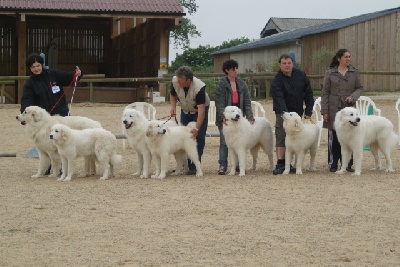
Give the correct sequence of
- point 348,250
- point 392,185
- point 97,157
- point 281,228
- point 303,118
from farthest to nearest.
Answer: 1. point 303,118
2. point 97,157
3. point 392,185
4. point 281,228
5. point 348,250

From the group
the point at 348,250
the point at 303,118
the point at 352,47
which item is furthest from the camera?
the point at 352,47

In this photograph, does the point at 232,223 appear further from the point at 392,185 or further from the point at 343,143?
the point at 343,143

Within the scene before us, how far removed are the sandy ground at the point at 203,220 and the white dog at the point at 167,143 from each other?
0.89 feet

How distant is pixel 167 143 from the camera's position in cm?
1161

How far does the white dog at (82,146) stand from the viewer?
11.5 m

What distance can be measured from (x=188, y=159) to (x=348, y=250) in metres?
5.62

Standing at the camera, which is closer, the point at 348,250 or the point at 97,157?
the point at 348,250

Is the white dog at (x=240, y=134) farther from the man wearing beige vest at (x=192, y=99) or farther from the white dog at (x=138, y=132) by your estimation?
the white dog at (x=138, y=132)

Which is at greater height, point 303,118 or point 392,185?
point 303,118

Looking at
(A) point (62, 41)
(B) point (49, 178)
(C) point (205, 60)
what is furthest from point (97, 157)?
(C) point (205, 60)

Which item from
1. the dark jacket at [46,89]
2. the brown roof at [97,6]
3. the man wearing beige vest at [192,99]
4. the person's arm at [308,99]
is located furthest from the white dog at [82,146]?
the brown roof at [97,6]

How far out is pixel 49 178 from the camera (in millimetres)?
12023

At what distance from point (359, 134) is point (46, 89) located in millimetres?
4567

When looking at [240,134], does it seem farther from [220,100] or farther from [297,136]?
[297,136]
